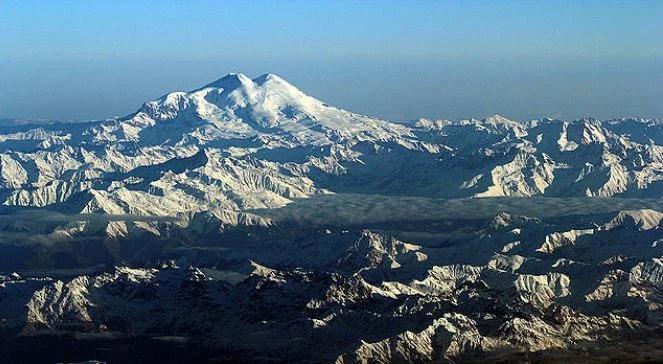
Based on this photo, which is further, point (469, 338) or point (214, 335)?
point (214, 335)

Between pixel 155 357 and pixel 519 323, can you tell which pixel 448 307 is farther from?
pixel 155 357

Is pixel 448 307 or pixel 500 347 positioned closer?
pixel 500 347

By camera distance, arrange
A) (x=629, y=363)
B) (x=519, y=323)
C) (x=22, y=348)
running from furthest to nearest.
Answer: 1. (x=22, y=348)
2. (x=519, y=323)
3. (x=629, y=363)

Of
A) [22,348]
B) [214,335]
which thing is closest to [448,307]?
[214,335]

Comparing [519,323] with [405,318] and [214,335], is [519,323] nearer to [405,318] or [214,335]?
[405,318]

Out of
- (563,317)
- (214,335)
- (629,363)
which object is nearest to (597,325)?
(563,317)

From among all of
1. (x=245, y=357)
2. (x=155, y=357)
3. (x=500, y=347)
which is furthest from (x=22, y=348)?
(x=500, y=347)

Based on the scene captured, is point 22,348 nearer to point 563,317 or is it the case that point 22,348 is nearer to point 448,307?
point 448,307

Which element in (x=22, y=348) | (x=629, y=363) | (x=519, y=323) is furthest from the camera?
(x=22, y=348)
